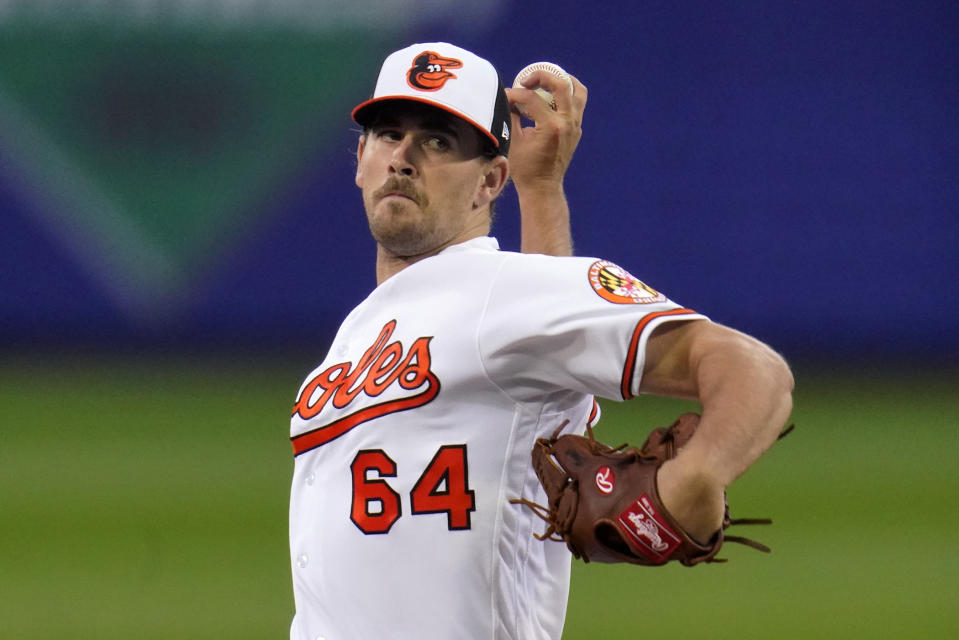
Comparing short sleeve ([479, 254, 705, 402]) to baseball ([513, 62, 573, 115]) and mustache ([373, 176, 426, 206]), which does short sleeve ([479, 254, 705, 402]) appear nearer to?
mustache ([373, 176, 426, 206])

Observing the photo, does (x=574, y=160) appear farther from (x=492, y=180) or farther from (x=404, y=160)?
(x=404, y=160)

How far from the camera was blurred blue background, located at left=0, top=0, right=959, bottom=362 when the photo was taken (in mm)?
12609

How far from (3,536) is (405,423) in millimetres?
5880

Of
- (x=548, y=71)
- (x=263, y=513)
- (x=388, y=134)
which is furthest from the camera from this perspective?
(x=263, y=513)

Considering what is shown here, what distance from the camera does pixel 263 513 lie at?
8234 mm

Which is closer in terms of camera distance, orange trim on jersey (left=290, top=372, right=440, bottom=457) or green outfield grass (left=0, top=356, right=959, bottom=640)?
orange trim on jersey (left=290, top=372, right=440, bottom=457)

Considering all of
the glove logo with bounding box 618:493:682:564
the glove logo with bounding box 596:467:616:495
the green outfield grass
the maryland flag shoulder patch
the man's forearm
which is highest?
the man's forearm

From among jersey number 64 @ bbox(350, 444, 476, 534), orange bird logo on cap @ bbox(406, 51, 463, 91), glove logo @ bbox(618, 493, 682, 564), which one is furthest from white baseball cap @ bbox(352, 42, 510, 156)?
glove logo @ bbox(618, 493, 682, 564)

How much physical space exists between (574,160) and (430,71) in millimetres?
9887

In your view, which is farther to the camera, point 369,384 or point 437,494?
point 369,384

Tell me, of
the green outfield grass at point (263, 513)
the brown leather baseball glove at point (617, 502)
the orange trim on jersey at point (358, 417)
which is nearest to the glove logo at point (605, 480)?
the brown leather baseball glove at point (617, 502)

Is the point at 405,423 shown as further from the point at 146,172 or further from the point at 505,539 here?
the point at 146,172

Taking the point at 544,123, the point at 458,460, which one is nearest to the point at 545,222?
the point at 544,123

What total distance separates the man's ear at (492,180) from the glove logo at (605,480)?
0.95m
